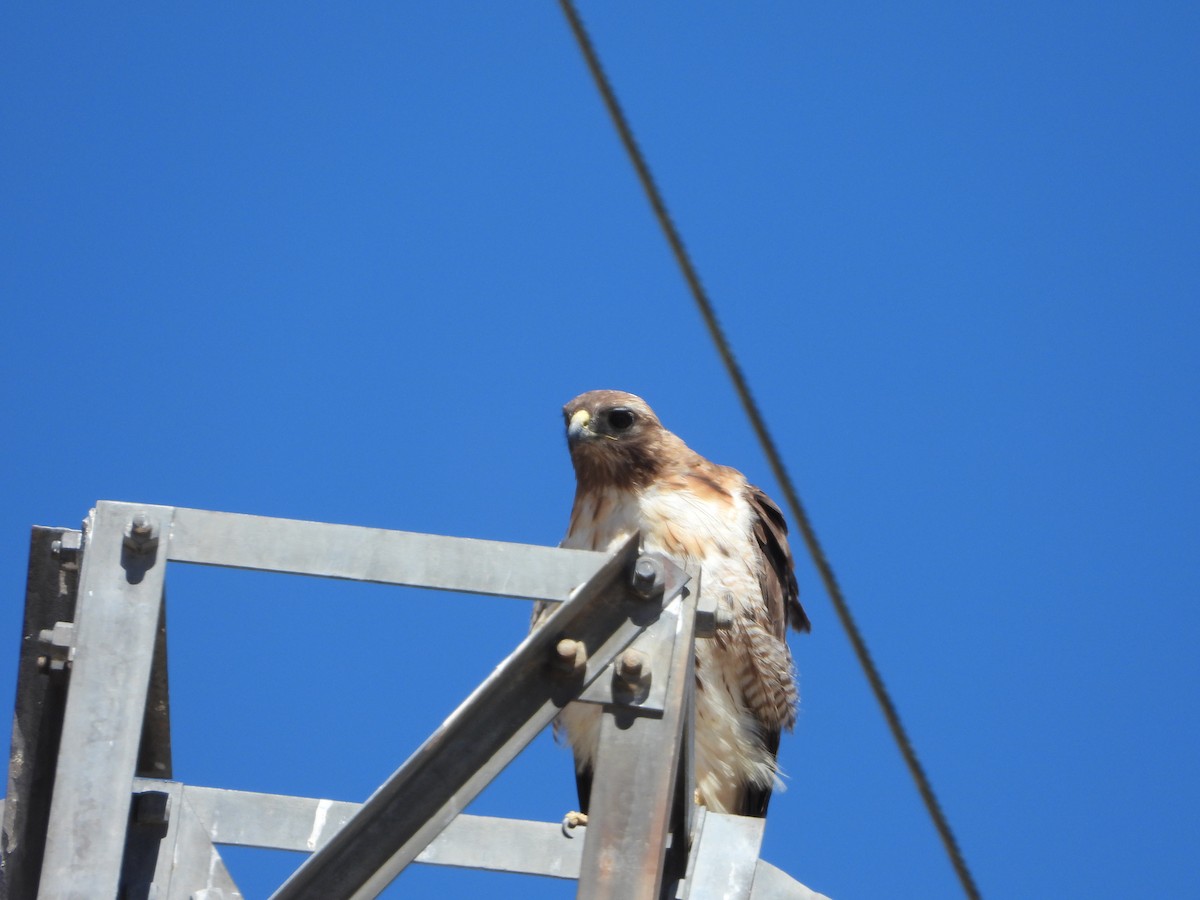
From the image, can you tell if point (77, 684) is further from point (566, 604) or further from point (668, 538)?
point (668, 538)

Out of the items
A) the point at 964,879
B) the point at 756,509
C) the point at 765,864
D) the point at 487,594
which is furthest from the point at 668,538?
the point at 487,594

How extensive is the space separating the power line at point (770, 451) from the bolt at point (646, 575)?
1.72 ft

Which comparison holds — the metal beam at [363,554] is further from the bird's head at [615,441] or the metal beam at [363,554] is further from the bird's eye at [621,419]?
the bird's eye at [621,419]

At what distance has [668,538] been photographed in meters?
7.14

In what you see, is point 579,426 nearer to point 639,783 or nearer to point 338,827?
point 338,827

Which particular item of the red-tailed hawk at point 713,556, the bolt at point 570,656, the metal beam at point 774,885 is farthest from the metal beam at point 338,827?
the red-tailed hawk at point 713,556

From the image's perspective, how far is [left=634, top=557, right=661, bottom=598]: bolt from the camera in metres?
2.88

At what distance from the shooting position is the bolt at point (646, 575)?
2875 mm

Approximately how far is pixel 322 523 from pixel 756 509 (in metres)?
4.77

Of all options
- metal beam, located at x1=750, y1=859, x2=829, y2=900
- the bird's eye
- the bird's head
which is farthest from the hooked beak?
metal beam, located at x1=750, y1=859, x2=829, y2=900

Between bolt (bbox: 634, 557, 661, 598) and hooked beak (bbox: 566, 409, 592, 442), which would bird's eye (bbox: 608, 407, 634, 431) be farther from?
bolt (bbox: 634, 557, 661, 598)

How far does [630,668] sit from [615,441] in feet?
15.9

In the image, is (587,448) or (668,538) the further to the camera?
(587,448)

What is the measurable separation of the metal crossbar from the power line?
0.39 m
